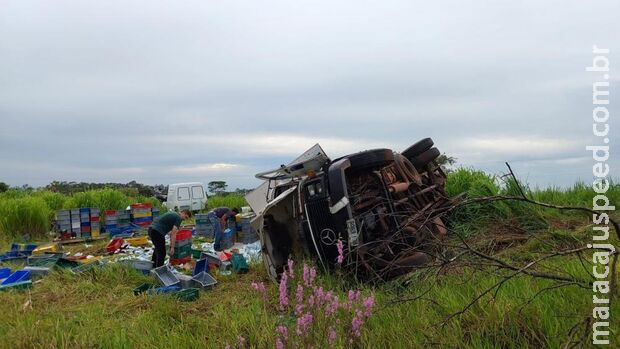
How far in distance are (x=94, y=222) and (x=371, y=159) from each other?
34.7 ft

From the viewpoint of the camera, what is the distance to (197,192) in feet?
69.7

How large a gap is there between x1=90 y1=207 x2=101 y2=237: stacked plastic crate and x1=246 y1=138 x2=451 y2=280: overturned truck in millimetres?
8601

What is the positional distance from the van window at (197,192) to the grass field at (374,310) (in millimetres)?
13952

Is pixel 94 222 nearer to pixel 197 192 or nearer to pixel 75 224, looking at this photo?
pixel 75 224

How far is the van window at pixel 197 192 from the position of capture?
832 inches

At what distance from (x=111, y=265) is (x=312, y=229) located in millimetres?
3461

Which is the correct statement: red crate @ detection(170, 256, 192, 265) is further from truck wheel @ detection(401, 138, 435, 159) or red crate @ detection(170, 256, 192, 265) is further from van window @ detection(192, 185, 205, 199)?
van window @ detection(192, 185, 205, 199)

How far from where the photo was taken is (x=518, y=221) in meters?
7.32

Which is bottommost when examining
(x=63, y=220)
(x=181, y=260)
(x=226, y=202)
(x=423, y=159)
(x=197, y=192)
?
(x=181, y=260)

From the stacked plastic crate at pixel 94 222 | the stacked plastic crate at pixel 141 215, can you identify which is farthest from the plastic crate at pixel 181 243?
the stacked plastic crate at pixel 94 222

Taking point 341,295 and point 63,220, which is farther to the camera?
point 63,220

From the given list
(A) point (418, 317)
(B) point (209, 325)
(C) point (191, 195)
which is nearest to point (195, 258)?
(B) point (209, 325)

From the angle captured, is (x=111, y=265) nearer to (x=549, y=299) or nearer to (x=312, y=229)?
(x=312, y=229)

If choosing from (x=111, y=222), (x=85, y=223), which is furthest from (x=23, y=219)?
(x=111, y=222)
